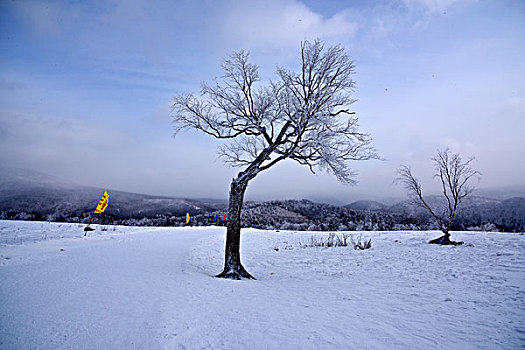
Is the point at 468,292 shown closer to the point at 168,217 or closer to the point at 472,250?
the point at 472,250

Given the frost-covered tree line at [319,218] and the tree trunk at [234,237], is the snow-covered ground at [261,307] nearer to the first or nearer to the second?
the tree trunk at [234,237]

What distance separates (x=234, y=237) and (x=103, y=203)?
15.5m

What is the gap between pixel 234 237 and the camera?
833 centimetres

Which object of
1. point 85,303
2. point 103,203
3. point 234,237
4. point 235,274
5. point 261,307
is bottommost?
point 235,274

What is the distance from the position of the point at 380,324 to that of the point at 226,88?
859 cm

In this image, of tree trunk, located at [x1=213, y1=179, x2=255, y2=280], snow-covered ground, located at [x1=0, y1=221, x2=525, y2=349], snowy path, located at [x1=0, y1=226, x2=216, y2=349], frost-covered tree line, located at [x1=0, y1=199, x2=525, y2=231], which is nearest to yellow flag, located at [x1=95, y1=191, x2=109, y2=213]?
frost-covered tree line, located at [x1=0, y1=199, x2=525, y2=231]

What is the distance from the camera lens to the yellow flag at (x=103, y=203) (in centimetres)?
1830

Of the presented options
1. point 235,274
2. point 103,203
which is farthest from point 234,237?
point 103,203

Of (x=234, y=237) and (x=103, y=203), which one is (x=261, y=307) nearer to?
(x=234, y=237)

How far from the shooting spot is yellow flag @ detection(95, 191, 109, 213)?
18297 millimetres

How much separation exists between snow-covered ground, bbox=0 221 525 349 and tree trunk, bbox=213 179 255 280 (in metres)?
0.75

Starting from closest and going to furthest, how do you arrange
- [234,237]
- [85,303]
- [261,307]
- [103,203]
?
1. [85,303]
2. [261,307]
3. [234,237]
4. [103,203]

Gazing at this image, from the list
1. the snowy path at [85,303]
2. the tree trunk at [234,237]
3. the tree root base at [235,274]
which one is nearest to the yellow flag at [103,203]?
the snowy path at [85,303]

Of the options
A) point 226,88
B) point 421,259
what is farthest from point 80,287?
point 421,259
